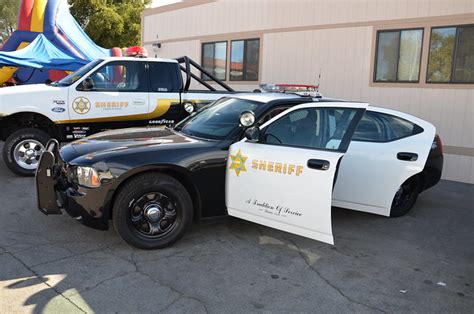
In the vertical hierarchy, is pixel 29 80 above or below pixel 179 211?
above

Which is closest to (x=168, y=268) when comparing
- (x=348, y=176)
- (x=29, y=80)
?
(x=348, y=176)

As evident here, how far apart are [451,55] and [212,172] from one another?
641cm

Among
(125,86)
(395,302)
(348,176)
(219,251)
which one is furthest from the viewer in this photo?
(125,86)

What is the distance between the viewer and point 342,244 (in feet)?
16.0

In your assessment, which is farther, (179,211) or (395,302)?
(179,211)

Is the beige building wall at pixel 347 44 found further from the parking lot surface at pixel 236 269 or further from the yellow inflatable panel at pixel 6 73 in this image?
the yellow inflatable panel at pixel 6 73

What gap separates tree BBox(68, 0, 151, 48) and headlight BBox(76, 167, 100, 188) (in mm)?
26999

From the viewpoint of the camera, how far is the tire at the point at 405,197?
19.7 feet

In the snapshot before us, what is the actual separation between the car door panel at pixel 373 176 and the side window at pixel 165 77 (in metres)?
3.90

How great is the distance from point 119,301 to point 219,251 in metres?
1.32

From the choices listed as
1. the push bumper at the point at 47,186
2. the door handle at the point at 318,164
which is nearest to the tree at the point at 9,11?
the push bumper at the point at 47,186

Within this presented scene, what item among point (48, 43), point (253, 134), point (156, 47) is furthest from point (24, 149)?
point (156, 47)

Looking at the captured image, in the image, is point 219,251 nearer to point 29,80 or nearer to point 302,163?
point 302,163

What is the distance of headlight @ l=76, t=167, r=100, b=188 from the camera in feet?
13.5
